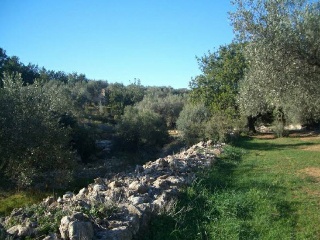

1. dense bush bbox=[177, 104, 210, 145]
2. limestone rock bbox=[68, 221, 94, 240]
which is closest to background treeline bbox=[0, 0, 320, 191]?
dense bush bbox=[177, 104, 210, 145]

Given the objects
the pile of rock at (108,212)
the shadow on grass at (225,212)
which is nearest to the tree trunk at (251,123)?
the shadow on grass at (225,212)

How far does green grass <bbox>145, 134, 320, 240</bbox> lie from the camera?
7547mm

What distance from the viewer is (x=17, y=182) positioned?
18.2 m

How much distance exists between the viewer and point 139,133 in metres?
37.9

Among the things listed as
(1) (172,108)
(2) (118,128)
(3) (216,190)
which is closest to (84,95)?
(1) (172,108)

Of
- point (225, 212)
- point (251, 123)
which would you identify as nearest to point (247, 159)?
point (225, 212)

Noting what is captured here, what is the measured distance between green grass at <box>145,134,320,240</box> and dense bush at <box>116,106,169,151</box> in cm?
2283

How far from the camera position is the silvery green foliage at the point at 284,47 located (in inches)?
480

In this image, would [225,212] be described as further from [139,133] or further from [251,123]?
[251,123]

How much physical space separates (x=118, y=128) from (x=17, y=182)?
20948 mm

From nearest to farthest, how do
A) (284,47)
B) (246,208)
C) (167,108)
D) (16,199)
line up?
(246,208)
(284,47)
(16,199)
(167,108)

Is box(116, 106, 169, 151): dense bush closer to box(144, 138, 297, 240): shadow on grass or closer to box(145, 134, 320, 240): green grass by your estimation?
box(145, 134, 320, 240): green grass

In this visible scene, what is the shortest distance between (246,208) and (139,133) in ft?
94.8

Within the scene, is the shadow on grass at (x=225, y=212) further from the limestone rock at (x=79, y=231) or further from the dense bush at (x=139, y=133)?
the dense bush at (x=139, y=133)
